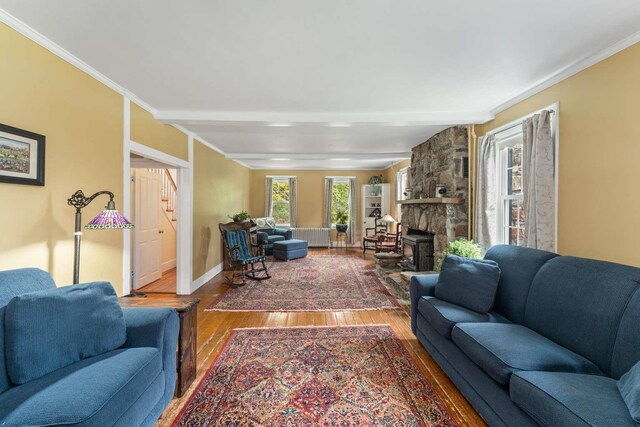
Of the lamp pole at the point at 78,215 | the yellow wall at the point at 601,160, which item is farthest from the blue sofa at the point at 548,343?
the lamp pole at the point at 78,215

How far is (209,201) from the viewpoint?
16.9ft

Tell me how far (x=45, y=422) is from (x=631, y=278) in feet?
9.68

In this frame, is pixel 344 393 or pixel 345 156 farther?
pixel 345 156

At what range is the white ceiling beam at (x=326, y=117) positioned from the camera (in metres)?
3.48

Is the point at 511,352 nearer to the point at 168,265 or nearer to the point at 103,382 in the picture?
the point at 103,382

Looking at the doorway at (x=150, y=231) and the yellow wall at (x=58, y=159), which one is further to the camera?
the doorway at (x=150, y=231)

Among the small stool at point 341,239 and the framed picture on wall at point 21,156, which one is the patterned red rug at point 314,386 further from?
the small stool at point 341,239

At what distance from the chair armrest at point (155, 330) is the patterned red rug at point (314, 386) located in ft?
1.38

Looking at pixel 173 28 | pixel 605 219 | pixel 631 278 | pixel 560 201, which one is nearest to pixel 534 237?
pixel 560 201

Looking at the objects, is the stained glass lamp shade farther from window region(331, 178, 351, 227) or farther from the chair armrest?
window region(331, 178, 351, 227)

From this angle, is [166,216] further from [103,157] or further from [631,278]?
[631,278]

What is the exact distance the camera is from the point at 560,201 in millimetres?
2484

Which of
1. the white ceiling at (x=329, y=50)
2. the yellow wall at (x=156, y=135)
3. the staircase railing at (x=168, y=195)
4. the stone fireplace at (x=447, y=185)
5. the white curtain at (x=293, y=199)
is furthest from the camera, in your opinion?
the white curtain at (x=293, y=199)

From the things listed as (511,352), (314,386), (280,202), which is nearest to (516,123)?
(511,352)
